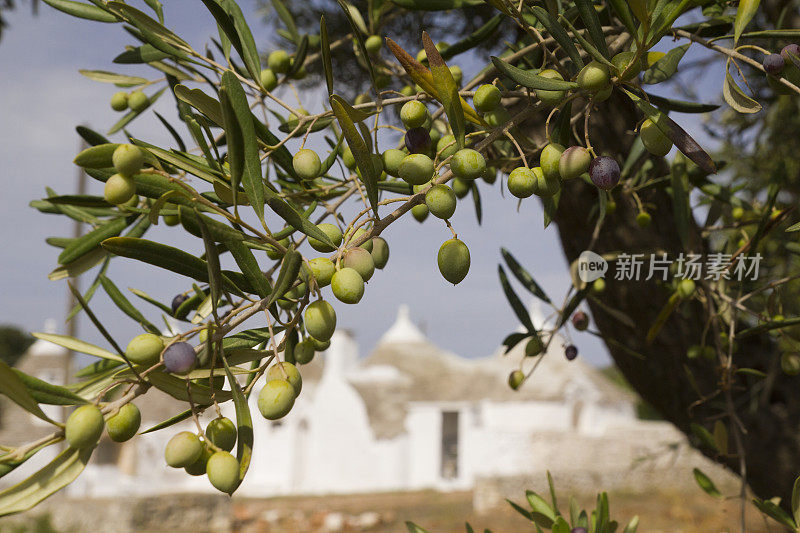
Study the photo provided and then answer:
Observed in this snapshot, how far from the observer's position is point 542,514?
124 cm

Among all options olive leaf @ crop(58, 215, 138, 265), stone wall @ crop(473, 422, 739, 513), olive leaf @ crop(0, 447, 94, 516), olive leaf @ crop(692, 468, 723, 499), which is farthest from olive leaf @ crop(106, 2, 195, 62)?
stone wall @ crop(473, 422, 739, 513)

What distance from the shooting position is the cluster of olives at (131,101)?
1426mm

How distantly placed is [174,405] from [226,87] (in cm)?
1798

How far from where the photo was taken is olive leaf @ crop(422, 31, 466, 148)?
68 cm

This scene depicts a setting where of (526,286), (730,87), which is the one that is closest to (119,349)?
(730,87)

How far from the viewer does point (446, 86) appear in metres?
0.70

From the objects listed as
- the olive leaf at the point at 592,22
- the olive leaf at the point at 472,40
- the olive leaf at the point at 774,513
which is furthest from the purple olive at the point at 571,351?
the olive leaf at the point at 592,22

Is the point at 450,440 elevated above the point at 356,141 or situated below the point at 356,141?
below

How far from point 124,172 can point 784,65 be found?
760 millimetres

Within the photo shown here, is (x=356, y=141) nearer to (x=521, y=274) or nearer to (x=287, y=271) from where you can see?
(x=287, y=271)

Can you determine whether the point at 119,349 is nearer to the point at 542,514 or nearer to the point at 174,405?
the point at 542,514

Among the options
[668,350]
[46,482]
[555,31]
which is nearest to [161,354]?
[46,482]

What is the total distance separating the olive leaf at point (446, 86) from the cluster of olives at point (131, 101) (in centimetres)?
93

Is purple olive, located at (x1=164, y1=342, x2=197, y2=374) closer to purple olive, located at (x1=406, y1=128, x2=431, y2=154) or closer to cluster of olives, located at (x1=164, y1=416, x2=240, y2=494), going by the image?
cluster of olives, located at (x1=164, y1=416, x2=240, y2=494)
